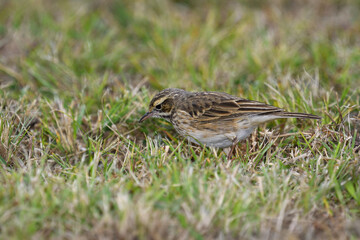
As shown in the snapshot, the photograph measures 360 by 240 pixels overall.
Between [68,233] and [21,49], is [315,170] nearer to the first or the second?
[68,233]

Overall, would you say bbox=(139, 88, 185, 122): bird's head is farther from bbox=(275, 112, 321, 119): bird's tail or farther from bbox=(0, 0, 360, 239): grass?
bbox=(275, 112, 321, 119): bird's tail

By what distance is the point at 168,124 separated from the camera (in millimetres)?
7320

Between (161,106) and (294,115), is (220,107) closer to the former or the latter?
(161,106)

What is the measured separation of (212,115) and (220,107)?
15cm

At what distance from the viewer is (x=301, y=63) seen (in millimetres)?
9055

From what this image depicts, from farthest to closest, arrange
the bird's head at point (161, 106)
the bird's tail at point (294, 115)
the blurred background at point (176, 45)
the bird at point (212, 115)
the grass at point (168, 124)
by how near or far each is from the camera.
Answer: the blurred background at point (176, 45)
the bird's head at point (161, 106)
the bird at point (212, 115)
the bird's tail at point (294, 115)
the grass at point (168, 124)

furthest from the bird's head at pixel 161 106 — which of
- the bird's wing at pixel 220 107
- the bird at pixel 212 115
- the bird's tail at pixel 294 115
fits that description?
the bird's tail at pixel 294 115

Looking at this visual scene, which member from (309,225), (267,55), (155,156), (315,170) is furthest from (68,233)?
(267,55)

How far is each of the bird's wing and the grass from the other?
1.27 ft

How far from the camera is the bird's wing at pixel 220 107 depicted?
6.25 meters

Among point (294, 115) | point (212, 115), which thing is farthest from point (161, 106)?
point (294, 115)

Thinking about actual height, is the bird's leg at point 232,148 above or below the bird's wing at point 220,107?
below

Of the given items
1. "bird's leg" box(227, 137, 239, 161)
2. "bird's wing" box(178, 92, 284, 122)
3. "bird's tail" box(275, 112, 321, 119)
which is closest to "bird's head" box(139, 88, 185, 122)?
"bird's wing" box(178, 92, 284, 122)

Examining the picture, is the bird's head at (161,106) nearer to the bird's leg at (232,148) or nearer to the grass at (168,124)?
the grass at (168,124)
